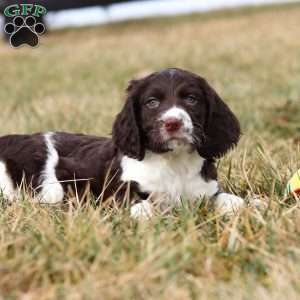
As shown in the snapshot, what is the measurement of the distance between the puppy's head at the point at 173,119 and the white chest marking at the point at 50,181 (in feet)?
1.89

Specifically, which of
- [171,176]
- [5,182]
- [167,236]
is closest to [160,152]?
[171,176]

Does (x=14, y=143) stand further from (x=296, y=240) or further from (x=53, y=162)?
Answer: (x=296, y=240)

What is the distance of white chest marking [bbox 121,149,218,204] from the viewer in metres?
4.70

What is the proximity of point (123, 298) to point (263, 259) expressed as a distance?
2.43 ft

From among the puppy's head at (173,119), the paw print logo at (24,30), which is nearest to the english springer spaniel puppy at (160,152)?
the puppy's head at (173,119)

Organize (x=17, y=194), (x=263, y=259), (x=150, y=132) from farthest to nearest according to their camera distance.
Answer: (x=17, y=194) < (x=150, y=132) < (x=263, y=259)

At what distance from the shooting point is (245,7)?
31.9 meters

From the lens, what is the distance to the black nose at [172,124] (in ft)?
14.1

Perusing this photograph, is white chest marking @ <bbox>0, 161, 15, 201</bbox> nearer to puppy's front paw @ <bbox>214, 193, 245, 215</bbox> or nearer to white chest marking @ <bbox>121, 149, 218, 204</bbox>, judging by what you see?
white chest marking @ <bbox>121, 149, 218, 204</bbox>

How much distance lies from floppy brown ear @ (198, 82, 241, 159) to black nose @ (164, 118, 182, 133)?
0.40 meters

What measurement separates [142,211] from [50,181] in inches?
43.9

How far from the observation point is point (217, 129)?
4.80 meters

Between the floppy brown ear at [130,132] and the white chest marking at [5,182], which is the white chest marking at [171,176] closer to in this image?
the floppy brown ear at [130,132]

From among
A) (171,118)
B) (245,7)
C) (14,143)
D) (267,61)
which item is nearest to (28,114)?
(14,143)
